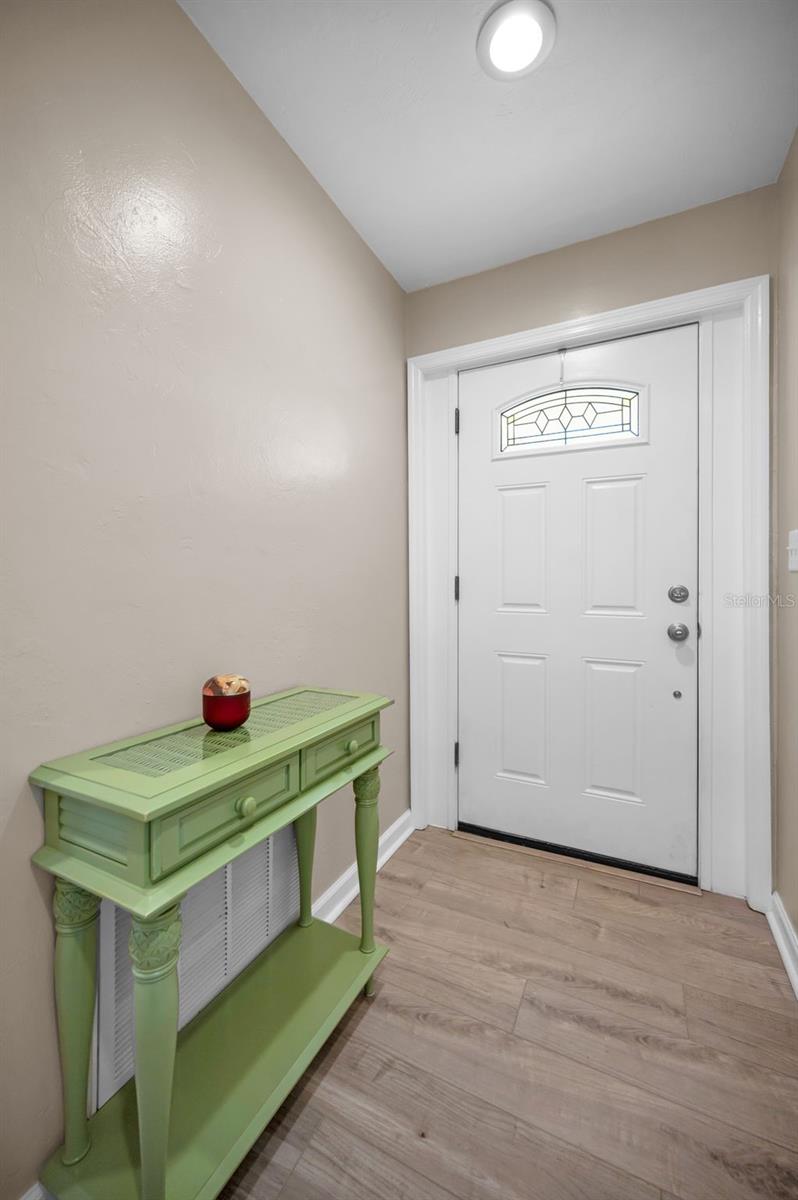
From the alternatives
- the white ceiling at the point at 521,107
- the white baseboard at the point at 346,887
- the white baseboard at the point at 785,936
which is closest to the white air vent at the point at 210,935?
the white baseboard at the point at 346,887

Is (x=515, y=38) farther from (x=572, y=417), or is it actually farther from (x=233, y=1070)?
(x=233, y=1070)

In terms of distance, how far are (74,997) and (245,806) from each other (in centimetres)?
45

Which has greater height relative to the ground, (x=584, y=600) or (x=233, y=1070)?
(x=584, y=600)

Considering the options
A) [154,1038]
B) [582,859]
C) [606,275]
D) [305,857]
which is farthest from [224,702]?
[606,275]

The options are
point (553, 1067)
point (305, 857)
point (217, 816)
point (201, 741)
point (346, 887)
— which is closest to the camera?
point (217, 816)

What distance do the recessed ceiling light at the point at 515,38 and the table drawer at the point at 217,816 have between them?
1.84 metres

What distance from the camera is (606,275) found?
1.95 m

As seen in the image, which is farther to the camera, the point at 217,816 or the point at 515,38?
the point at 515,38

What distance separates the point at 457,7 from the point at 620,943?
264 cm

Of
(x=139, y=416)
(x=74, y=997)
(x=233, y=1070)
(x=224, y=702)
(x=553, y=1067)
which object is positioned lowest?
(x=553, y=1067)

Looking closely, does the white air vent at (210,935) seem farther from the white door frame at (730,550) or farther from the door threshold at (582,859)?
the white door frame at (730,550)

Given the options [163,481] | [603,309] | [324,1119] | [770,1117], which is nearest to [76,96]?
[163,481]

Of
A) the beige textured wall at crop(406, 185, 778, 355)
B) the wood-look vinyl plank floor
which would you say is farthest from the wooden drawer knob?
the beige textured wall at crop(406, 185, 778, 355)

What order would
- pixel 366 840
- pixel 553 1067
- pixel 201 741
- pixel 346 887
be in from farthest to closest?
pixel 346 887
pixel 366 840
pixel 553 1067
pixel 201 741
